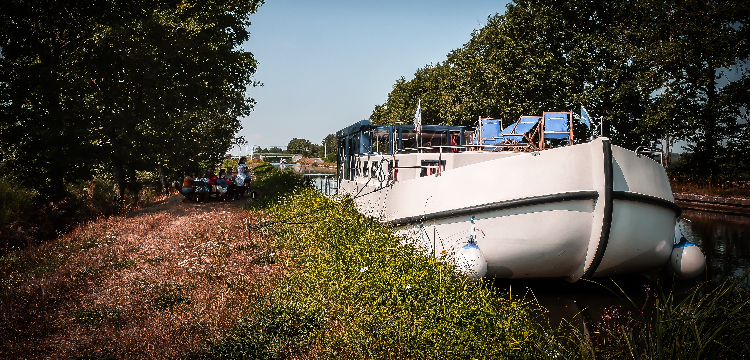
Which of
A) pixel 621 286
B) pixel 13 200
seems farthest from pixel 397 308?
pixel 13 200

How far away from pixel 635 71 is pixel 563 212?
2030 centimetres

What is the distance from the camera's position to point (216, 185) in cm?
1559

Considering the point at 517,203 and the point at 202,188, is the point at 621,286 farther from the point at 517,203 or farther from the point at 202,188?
the point at 202,188

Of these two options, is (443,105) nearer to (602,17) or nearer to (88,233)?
(602,17)

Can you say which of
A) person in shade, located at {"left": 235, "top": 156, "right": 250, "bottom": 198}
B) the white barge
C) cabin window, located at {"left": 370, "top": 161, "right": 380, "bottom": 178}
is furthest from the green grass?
person in shade, located at {"left": 235, "top": 156, "right": 250, "bottom": 198}

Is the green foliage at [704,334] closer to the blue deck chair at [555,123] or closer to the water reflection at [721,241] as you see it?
the water reflection at [721,241]

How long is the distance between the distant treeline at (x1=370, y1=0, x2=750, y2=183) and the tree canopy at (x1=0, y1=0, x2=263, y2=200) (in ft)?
44.1

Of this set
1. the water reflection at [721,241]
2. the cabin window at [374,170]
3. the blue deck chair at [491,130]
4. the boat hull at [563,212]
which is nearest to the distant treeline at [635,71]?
the water reflection at [721,241]

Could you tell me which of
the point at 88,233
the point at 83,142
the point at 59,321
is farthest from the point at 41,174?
the point at 59,321

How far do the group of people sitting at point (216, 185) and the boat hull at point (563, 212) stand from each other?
9.96 meters

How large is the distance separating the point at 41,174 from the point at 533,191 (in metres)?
12.1

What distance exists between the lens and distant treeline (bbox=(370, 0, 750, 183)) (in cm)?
2083

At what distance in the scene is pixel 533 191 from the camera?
668cm

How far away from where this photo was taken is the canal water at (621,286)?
662 cm
